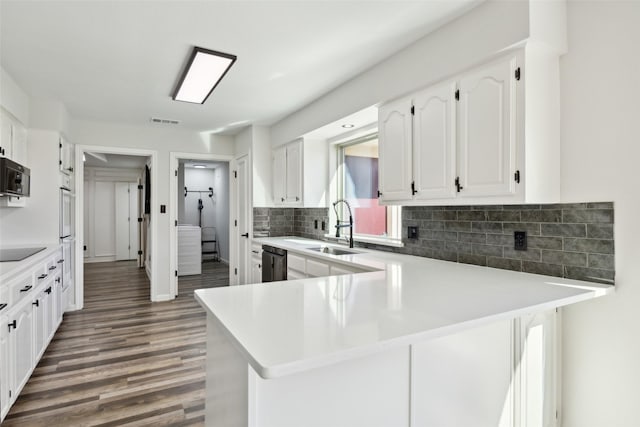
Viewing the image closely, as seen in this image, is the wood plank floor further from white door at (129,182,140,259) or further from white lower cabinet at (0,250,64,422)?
white door at (129,182,140,259)

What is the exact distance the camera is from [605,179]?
1.72m

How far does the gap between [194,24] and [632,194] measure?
8.32 feet

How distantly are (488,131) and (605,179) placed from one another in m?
0.59

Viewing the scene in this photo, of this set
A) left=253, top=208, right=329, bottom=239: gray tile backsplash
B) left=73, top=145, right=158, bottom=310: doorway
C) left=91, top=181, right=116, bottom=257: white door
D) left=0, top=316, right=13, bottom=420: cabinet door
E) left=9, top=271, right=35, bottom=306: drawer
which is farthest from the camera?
left=91, top=181, right=116, bottom=257: white door

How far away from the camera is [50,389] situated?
2463 millimetres

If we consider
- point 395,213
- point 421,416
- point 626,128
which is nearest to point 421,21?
point 626,128

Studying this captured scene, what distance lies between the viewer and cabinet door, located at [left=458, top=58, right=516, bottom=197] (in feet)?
6.05

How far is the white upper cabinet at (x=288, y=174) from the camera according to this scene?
14.1ft

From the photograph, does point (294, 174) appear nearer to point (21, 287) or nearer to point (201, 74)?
point (201, 74)

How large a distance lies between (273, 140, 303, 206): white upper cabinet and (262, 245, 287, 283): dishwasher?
2.17ft

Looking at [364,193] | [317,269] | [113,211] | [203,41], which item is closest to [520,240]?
[317,269]

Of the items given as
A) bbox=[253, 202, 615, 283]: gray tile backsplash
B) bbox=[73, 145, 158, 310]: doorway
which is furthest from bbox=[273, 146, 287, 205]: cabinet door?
bbox=[73, 145, 158, 310]: doorway

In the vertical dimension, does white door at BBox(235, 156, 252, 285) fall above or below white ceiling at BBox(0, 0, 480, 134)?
below

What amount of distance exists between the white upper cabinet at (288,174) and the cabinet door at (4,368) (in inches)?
112
